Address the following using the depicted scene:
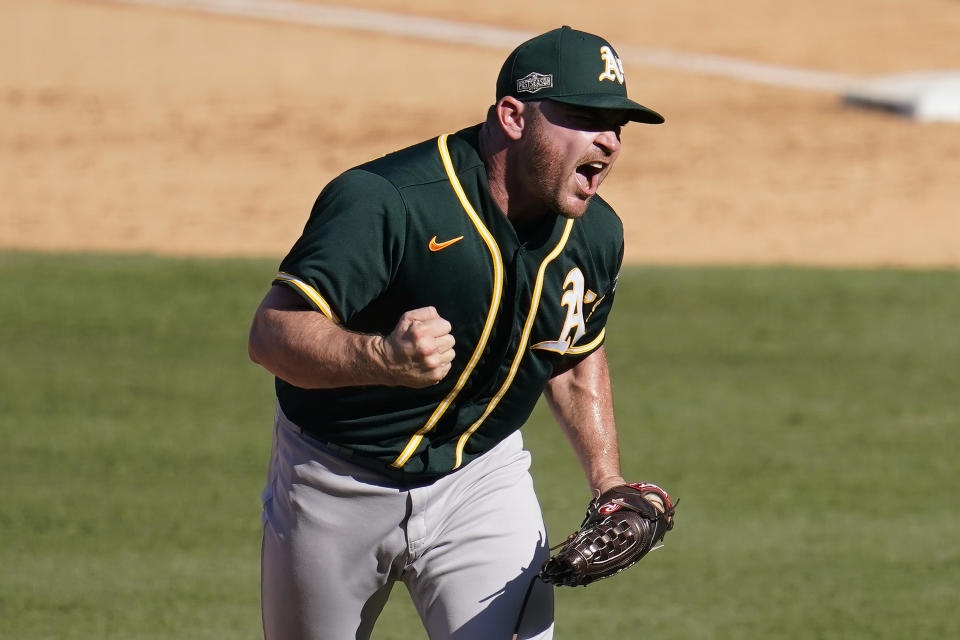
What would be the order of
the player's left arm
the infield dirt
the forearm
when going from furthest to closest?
the infield dirt → the player's left arm → the forearm

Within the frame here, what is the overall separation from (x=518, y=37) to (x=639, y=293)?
12132 millimetres

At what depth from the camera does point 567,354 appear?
3699 mm

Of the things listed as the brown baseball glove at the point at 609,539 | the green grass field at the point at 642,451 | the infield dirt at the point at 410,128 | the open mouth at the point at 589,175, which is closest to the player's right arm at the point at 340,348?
the open mouth at the point at 589,175

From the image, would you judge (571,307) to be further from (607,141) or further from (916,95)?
(916,95)

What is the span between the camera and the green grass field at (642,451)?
5824 millimetres

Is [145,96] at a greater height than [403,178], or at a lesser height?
lesser

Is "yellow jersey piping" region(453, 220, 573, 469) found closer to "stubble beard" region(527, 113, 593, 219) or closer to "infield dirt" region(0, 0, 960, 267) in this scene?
"stubble beard" region(527, 113, 593, 219)

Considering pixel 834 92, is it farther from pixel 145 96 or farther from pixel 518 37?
pixel 145 96

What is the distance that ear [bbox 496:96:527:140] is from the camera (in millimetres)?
3312

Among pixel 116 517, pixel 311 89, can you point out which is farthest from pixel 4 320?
pixel 311 89

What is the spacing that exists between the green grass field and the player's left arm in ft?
6.36

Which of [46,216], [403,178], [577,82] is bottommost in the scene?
[46,216]

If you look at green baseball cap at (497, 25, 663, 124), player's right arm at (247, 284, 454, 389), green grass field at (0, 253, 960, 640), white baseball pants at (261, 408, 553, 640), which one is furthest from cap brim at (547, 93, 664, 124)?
green grass field at (0, 253, 960, 640)

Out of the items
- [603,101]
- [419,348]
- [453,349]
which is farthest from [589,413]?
[419,348]
